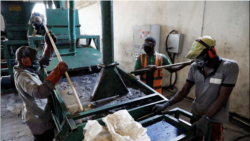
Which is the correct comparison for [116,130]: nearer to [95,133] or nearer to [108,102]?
[95,133]

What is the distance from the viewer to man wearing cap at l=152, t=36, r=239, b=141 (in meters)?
1.46

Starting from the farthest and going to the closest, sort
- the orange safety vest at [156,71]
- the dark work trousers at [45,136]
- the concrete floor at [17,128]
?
the concrete floor at [17,128] → the orange safety vest at [156,71] → the dark work trousers at [45,136]

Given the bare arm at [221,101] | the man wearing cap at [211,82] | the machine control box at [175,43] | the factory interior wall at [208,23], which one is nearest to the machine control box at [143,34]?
the factory interior wall at [208,23]

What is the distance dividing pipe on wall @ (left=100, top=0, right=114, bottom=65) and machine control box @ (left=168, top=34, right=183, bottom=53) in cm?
248

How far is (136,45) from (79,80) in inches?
96.7

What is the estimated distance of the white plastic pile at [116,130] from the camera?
0.98m

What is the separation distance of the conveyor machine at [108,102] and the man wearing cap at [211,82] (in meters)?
0.14

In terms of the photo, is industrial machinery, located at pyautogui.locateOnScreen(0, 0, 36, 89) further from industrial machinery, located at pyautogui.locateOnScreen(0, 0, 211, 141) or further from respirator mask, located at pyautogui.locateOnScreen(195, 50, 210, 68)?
respirator mask, located at pyautogui.locateOnScreen(195, 50, 210, 68)

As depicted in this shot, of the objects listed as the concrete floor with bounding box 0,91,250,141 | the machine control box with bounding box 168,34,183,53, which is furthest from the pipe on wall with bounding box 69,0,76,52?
the machine control box with bounding box 168,34,183,53

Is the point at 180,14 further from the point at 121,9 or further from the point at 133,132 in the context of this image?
the point at 133,132

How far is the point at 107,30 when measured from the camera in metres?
1.67

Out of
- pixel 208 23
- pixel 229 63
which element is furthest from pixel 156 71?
pixel 208 23

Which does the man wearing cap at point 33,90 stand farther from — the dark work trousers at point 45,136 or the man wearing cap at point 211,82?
the man wearing cap at point 211,82

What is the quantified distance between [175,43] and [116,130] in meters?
3.24
